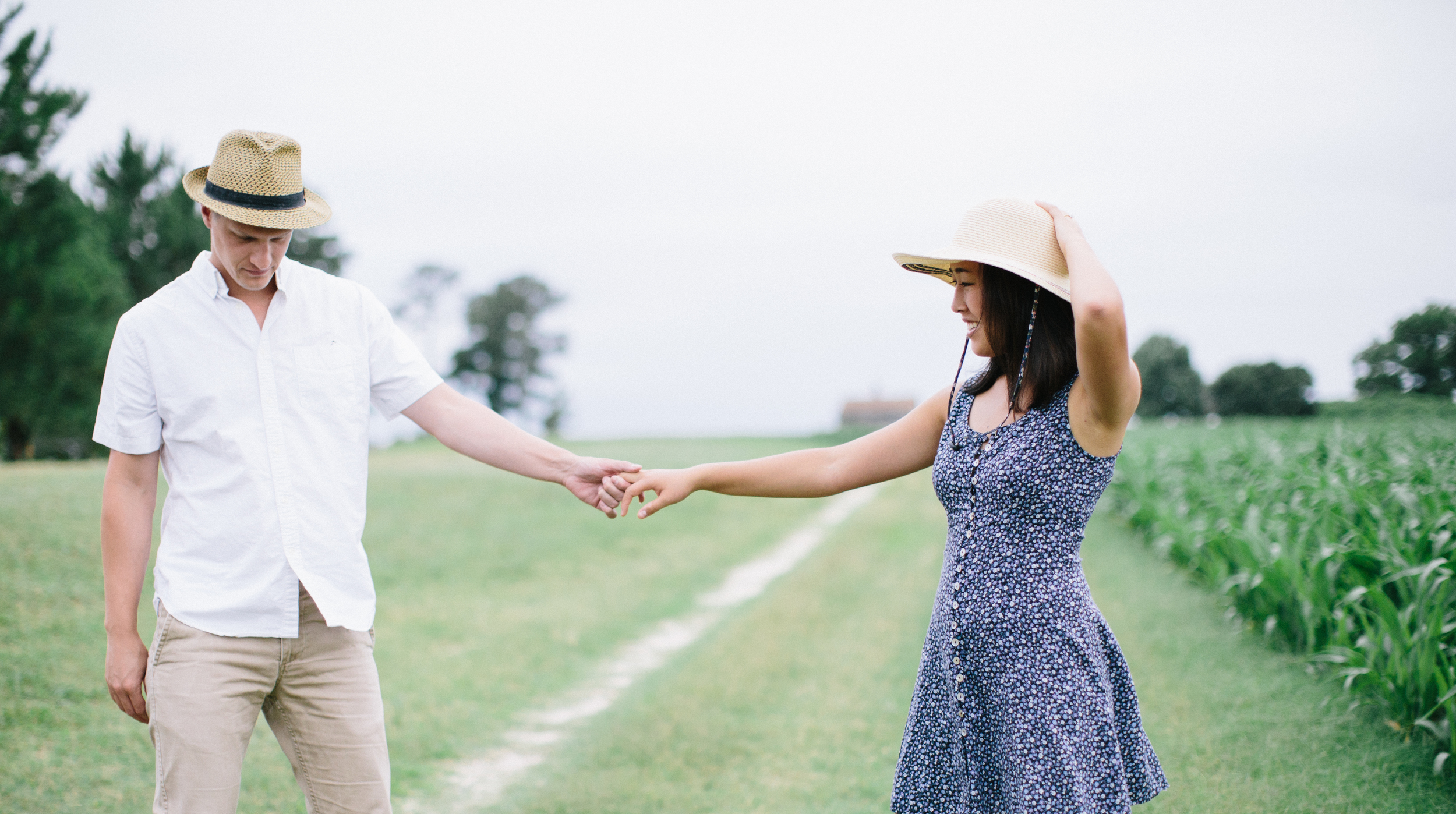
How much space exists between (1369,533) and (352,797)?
561 cm

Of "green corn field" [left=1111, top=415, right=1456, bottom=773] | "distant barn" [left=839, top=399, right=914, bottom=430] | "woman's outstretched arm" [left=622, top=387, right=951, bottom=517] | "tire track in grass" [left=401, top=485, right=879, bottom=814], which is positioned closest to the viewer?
"woman's outstretched arm" [left=622, top=387, right=951, bottom=517]

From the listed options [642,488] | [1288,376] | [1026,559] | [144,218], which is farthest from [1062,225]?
[144,218]

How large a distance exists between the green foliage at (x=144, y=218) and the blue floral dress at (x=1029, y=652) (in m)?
32.6

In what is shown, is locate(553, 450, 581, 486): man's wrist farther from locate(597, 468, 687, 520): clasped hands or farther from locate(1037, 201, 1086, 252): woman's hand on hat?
locate(1037, 201, 1086, 252): woman's hand on hat

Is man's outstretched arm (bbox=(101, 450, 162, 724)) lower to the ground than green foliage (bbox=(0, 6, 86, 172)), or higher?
lower

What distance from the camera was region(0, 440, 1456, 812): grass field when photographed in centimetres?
474

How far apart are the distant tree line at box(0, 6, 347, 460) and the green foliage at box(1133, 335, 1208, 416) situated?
1583cm

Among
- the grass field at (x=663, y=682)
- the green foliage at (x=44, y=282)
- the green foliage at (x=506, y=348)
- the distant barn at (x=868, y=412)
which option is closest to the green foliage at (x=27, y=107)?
the green foliage at (x=44, y=282)

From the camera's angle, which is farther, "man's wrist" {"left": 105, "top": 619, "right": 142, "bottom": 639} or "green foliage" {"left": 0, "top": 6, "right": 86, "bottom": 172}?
"green foliage" {"left": 0, "top": 6, "right": 86, "bottom": 172}

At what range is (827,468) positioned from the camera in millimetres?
3084

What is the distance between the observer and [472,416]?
317 cm

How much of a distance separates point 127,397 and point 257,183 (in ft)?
2.12

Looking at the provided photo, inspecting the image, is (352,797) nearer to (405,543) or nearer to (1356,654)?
(1356,654)

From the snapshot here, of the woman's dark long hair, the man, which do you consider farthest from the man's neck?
the woman's dark long hair
